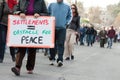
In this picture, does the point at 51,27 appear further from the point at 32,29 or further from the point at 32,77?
the point at 32,77

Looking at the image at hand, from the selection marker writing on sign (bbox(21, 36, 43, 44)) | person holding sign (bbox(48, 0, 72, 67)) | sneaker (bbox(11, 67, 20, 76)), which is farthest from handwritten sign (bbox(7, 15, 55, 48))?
person holding sign (bbox(48, 0, 72, 67))

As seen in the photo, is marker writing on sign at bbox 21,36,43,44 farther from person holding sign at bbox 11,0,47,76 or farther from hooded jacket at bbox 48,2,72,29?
hooded jacket at bbox 48,2,72,29

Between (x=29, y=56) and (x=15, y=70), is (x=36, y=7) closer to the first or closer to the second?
(x=29, y=56)

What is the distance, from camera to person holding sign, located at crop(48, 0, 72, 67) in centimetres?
1334

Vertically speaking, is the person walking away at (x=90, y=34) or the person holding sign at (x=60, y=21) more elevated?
the person holding sign at (x=60, y=21)

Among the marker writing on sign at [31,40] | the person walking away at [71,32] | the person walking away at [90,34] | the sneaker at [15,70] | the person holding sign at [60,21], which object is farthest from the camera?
the person walking away at [90,34]

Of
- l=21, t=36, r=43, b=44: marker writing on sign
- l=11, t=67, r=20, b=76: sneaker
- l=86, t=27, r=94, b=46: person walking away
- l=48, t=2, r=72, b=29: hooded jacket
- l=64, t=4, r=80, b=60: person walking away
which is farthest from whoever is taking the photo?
l=86, t=27, r=94, b=46: person walking away

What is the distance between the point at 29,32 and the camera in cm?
1081

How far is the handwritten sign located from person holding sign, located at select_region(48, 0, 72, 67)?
2382 millimetres

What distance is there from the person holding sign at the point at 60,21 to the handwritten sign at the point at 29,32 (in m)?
2.38

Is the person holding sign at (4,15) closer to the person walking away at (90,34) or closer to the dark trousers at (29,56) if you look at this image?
the dark trousers at (29,56)

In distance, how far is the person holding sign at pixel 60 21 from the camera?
13344 millimetres

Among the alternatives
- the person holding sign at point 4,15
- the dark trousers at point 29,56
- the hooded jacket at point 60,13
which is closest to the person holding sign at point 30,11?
the dark trousers at point 29,56

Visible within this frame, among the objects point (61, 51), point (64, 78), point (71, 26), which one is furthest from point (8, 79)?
point (71, 26)
